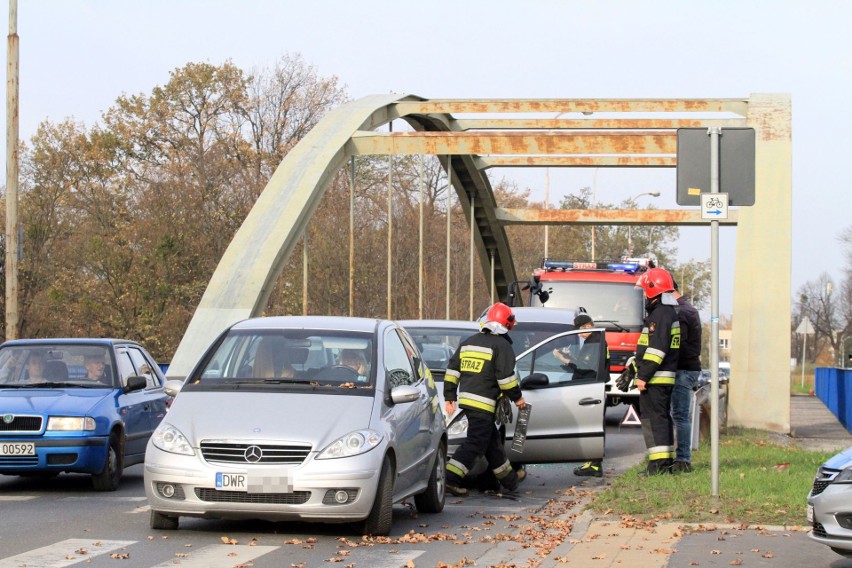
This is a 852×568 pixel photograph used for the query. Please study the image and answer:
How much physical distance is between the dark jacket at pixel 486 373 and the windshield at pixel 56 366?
3.70 metres

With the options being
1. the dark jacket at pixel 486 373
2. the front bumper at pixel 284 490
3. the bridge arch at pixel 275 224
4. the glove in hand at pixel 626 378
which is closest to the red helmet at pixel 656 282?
the glove in hand at pixel 626 378

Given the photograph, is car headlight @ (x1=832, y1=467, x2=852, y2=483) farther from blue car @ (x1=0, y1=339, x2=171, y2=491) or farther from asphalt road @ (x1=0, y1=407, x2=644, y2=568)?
blue car @ (x1=0, y1=339, x2=171, y2=491)

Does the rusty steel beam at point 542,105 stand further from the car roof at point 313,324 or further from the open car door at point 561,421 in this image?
the car roof at point 313,324

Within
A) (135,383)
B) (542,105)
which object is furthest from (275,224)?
(135,383)

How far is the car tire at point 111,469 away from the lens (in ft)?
40.5

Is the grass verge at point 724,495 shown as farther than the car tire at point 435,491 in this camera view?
No

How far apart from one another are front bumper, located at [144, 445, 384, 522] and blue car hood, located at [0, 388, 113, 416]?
3.53 m

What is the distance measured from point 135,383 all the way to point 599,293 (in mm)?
15010

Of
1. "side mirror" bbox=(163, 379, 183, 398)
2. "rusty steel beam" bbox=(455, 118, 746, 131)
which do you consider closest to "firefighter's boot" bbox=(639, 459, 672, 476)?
"side mirror" bbox=(163, 379, 183, 398)

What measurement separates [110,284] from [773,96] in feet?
95.0

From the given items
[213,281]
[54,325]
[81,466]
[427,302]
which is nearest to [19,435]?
[81,466]

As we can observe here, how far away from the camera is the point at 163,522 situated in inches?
371

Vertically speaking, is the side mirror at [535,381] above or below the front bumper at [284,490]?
above

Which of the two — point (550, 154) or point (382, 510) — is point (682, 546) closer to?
point (382, 510)
